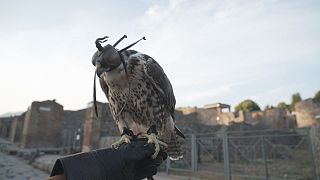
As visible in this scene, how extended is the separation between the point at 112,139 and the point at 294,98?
4519 centimetres

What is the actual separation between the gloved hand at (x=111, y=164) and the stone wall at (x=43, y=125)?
587 inches

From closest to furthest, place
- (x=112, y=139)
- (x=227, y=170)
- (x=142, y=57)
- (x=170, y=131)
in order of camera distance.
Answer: (x=142, y=57) < (x=170, y=131) < (x=227, y=170) < (x=112, y=139)

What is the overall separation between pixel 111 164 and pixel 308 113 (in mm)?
25810

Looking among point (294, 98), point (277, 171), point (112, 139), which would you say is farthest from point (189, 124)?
point (294, 98)

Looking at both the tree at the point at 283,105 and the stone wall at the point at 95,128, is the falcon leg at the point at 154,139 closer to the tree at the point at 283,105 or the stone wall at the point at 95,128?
the stone wall at the point at 95,128

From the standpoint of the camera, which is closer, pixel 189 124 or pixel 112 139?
pixel 112 139

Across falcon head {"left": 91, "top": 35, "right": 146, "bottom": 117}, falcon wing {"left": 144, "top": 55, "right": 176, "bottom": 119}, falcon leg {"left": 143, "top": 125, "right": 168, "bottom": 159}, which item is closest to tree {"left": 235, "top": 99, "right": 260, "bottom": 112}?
falcon wing {"left": 144, "top": 55, "right": 176, "bottom": 119}

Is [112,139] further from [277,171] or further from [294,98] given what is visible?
[294,98]

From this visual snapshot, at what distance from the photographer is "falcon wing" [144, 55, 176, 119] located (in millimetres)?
2904

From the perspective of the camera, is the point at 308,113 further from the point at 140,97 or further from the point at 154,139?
the point at 154,139

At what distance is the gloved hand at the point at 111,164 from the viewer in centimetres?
158

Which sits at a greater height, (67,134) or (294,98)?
(294,98)

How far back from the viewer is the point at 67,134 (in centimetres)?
1695

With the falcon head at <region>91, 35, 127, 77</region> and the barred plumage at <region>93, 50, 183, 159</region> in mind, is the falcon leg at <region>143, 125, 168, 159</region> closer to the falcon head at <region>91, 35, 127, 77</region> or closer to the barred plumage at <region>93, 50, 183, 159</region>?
the barred plumage at <region>93, 50, 183, 159</region>
